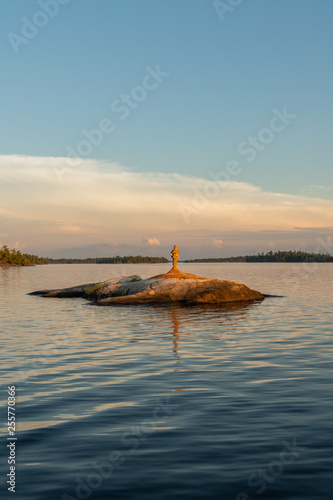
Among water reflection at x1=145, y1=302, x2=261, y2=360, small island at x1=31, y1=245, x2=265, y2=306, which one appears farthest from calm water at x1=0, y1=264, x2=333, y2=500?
small island at x1=31, y1=245, x2=265, y2=306

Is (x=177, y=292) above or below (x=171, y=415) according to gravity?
above

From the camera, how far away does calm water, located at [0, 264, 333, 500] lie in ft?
22.0

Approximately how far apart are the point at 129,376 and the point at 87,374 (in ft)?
3.73

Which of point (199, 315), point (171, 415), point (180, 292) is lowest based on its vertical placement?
point (199, 315)

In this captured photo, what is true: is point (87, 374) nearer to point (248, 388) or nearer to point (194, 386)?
point (194, 386)

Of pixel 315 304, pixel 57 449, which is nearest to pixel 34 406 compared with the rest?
pixel 57 449

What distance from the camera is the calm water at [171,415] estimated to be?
264 inches

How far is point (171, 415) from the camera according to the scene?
957 cm

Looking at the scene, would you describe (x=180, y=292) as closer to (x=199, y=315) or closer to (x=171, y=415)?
(x=199, y=315)

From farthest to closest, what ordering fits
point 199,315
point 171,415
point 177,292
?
1. point 177,292
2. point 199,315
3. point 171,415

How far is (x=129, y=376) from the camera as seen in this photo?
43.0 ft

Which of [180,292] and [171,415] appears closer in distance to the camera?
[171,415]

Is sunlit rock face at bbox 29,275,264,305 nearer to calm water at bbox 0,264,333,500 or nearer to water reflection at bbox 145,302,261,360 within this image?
water reflection at bbox 145,302,261,360

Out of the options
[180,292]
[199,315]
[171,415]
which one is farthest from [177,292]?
[171,415]
